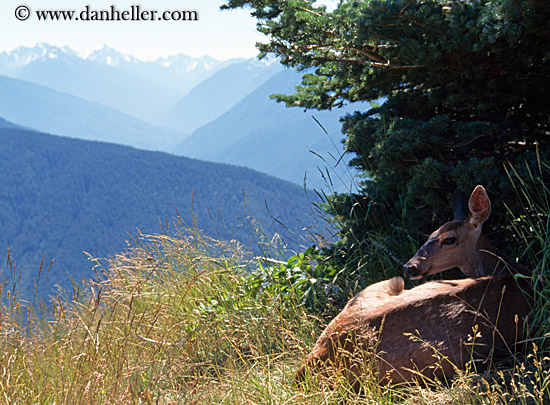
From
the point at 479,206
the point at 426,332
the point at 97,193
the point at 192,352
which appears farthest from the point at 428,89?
the point at 97,193

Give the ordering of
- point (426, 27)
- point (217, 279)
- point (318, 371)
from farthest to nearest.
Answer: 1. point (217, 279)
2. point (426, 27)
3. point (318, 371)

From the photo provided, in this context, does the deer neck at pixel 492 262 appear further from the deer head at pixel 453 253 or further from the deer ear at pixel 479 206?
the deer ear at pixel 479 206

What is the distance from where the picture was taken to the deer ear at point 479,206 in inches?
131

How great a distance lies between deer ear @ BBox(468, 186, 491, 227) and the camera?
11.0ft

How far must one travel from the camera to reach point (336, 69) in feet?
17.0

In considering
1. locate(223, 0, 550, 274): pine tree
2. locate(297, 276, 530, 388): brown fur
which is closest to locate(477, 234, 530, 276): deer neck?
locate(297, 276, 530, 388): brown fur

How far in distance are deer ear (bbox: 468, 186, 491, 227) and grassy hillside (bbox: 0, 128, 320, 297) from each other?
43.4 m

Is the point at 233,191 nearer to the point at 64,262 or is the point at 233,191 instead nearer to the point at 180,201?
the point at 180,201

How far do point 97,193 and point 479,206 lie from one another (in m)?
56.3

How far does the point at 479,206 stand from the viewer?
11.1ft

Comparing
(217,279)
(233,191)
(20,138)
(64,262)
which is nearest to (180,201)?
(233,191)

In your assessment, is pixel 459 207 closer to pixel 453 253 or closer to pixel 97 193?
pixel 453 253

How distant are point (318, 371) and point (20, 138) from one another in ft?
214

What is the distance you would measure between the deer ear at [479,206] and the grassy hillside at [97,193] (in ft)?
143
